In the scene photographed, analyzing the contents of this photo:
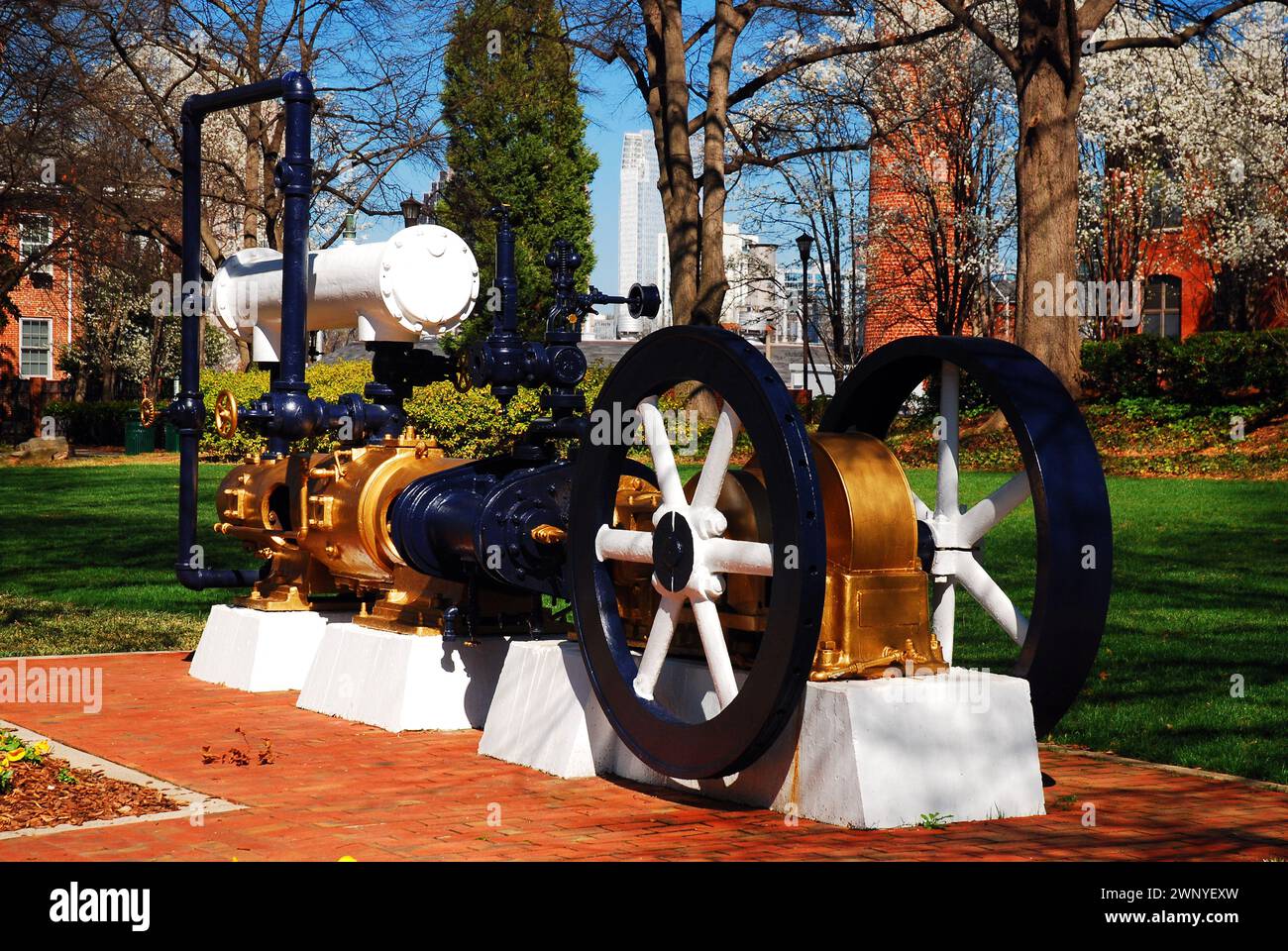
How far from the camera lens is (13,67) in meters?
10.9

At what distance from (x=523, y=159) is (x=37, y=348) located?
1964 centimetres

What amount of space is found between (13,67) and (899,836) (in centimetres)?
856

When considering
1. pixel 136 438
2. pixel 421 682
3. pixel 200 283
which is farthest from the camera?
pixel 136 438

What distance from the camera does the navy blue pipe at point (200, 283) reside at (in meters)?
9.21

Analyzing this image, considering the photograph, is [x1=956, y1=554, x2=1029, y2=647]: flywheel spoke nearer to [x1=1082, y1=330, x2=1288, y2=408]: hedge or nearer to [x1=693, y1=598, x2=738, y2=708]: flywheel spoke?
[x1=693, y1=598, x2=738, y2=708]: flywheel spoke

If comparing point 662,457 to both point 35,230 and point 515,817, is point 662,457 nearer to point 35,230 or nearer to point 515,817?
point 515,817

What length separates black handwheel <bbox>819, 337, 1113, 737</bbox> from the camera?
6184 millimetres

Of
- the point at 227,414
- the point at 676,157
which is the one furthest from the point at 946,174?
the point at 227,414

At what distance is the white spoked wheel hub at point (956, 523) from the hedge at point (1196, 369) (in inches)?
788

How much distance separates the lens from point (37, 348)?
52094 millimetres

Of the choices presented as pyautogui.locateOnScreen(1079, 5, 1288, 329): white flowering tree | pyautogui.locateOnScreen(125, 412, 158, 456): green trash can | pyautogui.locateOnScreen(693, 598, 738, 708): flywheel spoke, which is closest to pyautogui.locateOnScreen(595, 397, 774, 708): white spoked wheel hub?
pyautogui.locateOnScreen(693, 598, 738, 708): flywheel spoke

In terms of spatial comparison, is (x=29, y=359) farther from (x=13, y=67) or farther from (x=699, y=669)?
(x=699, y=669)

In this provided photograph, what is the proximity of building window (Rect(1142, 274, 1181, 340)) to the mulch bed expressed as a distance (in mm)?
39234

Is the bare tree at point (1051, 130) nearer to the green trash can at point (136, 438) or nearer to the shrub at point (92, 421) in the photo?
the green trash can at point (136, 438)
